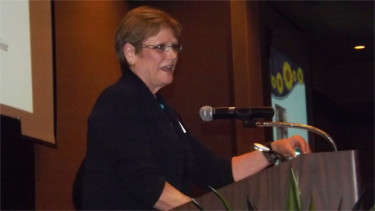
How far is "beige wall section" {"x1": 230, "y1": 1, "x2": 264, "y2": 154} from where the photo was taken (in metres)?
5.19

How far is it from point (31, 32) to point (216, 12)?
2.06m

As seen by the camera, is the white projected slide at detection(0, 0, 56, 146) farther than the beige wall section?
No

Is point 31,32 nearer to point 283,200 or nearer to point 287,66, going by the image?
point 283,200

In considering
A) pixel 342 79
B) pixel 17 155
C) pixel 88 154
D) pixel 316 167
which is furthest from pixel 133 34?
pixel 342 79

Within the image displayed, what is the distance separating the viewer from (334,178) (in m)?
1.58

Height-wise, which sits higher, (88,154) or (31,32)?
(31,32)

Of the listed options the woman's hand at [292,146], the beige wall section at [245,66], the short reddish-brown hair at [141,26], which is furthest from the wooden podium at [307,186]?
the beige wall section at [245,66]

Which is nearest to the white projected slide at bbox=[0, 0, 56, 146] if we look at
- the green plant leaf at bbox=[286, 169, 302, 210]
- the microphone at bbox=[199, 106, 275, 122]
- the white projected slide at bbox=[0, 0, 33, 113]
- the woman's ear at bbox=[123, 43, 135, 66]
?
the white projected slide at bbox=[0, 0, 33, 113]

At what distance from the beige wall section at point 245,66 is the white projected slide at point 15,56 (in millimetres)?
2035

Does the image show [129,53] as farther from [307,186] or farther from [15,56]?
[15,56]

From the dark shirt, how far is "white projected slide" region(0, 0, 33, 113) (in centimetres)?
103

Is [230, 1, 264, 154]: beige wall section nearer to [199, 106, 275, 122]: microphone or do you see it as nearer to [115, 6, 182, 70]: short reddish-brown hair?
[115, 6, 182, 70]: short reddish-brown hair

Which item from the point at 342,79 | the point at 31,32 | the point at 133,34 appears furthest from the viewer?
the point at 342,79

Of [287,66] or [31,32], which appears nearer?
[31,32]
